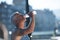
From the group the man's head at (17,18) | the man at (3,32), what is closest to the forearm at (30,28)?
the man's head at (17,18)

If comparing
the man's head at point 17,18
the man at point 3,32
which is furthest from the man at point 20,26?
the man at point 3,32

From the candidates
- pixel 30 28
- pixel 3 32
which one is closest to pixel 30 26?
pixel 30 28

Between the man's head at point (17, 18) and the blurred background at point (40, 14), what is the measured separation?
0.07 m

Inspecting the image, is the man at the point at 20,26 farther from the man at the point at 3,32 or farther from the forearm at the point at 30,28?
the man at the point at 3,32

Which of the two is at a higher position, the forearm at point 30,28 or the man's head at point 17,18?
the man's head at point 17,18

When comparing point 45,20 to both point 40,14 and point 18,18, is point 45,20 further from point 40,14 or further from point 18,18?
point 18,18

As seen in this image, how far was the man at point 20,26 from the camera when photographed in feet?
6.71

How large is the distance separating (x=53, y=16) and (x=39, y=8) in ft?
0.81

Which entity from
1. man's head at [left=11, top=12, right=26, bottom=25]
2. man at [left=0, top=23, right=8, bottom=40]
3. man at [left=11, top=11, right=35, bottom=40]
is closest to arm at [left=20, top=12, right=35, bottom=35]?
man at [left=11, top=11, right=35, bottom=40]

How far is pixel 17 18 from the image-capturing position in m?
2.03

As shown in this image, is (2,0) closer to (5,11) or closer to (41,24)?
(5,11)

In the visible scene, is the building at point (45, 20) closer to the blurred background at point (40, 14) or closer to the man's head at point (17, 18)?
the blurred background at point (40, 14)

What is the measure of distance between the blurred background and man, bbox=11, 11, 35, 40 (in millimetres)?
65

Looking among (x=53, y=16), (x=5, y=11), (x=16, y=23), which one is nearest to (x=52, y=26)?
(x=53, y=16)
